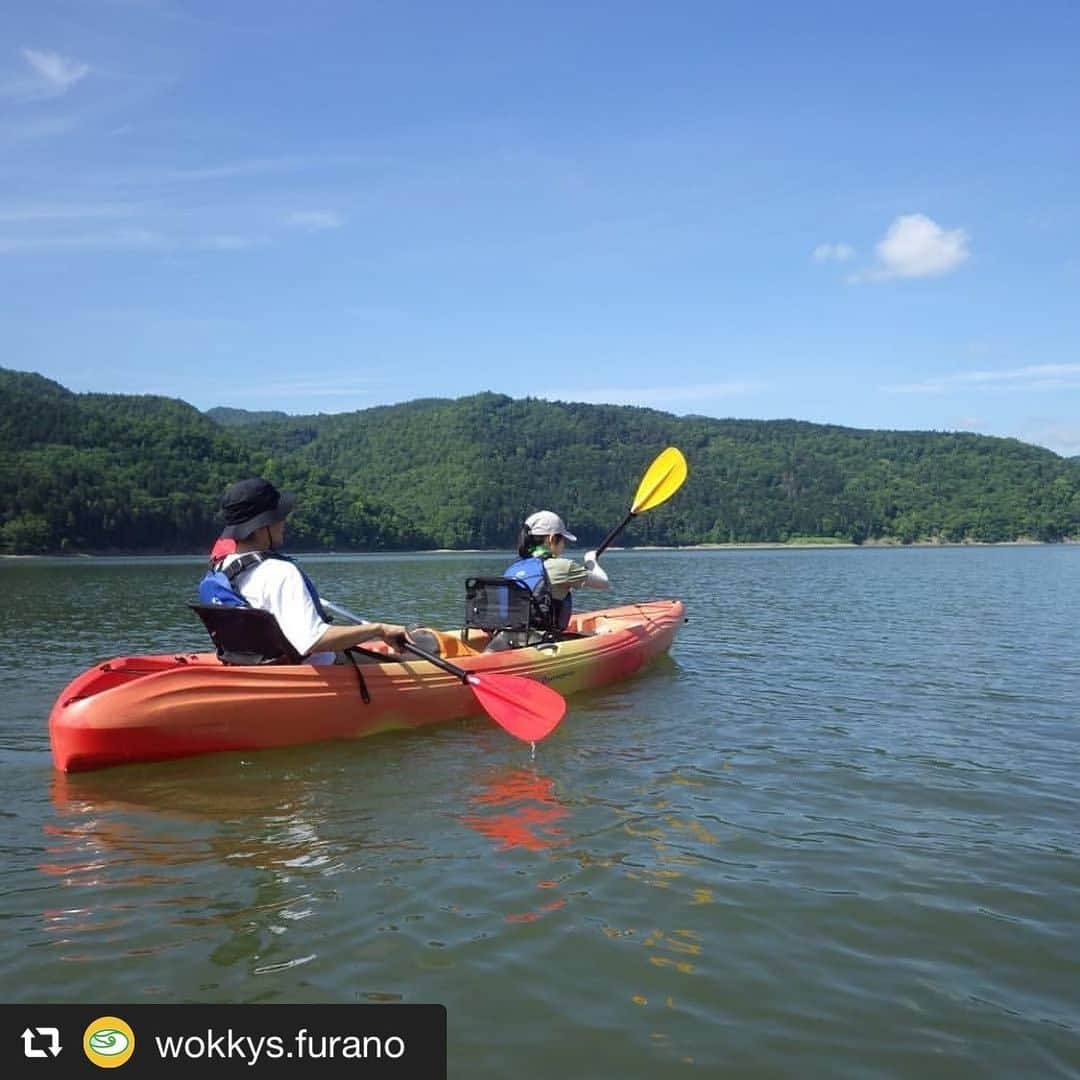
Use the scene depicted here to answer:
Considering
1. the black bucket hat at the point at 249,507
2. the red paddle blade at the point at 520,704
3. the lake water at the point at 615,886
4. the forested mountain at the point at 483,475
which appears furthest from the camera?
the forested mountain at the point at 483,475

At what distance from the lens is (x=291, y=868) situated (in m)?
4.55

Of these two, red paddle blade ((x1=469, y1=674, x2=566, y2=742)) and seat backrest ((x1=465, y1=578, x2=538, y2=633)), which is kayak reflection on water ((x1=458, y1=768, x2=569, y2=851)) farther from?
seat backrest ((x1=465, y1=578, x2=538, y2=633))

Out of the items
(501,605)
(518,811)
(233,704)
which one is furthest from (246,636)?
(501,605)

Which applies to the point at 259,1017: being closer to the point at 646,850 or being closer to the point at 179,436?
the point at 646,850

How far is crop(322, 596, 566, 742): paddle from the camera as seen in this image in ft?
23.0

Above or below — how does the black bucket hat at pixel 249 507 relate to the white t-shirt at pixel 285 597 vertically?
above

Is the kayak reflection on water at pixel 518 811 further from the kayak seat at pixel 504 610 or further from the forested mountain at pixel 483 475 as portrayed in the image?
the forested mountain at pixel 483 475

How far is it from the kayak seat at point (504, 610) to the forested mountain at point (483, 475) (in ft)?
214

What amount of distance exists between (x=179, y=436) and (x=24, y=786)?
9943 cm

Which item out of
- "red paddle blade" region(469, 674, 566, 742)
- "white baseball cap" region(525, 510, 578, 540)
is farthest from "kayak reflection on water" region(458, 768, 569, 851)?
"white baseball cap" region(525, 510, 578, 540)

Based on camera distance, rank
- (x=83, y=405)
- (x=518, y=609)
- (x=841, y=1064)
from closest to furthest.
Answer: (x=841, y=1064) → (x=518, y=609) → (x=83, y=405)

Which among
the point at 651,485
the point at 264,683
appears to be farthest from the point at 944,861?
the point at 651,485

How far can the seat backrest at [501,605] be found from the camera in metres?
9.36

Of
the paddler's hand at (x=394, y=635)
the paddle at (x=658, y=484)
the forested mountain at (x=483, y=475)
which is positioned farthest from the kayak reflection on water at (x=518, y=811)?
the forested mountain at (x=483, y=475)
